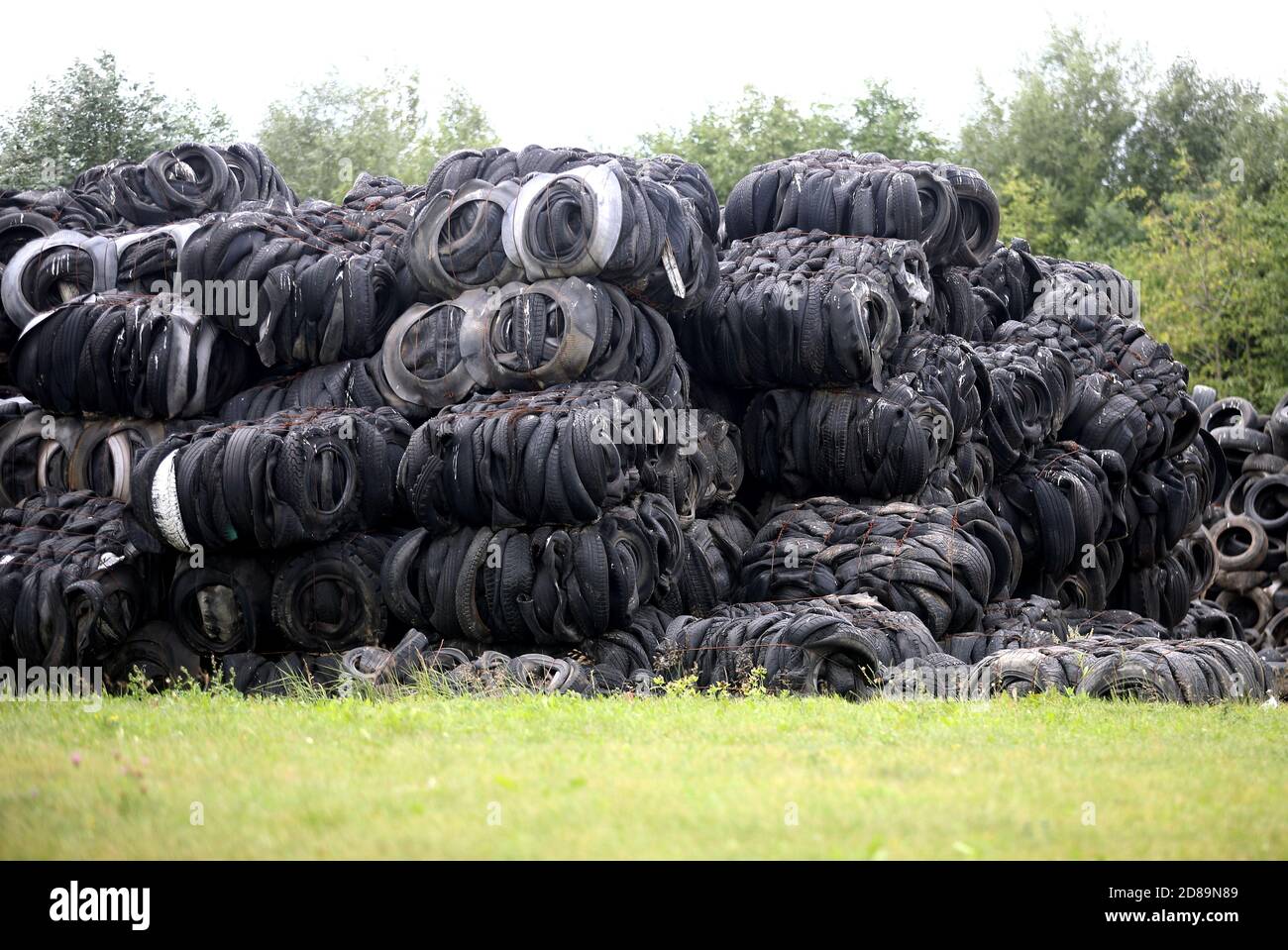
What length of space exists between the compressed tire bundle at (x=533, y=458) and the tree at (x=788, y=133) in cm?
2701

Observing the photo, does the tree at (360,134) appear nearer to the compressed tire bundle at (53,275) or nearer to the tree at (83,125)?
the tree at (83,125)

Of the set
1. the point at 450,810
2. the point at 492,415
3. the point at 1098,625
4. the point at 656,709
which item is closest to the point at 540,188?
the point at 492,415

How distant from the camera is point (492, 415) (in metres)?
11.9

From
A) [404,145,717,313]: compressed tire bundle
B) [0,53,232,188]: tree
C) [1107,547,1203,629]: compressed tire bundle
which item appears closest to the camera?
[404,145,717,313]: compressed tire bundle

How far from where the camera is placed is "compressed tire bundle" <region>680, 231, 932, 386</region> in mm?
13477

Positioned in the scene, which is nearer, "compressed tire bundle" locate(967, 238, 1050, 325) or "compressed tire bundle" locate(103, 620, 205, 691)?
"compressed tire bundle" locate(103, 620, 205, 691)

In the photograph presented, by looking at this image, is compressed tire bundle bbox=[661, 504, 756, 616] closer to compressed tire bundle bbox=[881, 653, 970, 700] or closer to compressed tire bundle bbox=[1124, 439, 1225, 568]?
compressed tire bundle bbox=[881, 653, 970, 700]

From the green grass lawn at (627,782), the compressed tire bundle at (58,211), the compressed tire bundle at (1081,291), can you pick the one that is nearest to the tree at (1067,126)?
the compressed tire bundle at (1081,291)

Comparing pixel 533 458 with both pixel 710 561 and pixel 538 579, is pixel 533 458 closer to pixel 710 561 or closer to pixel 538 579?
pixel 538 579

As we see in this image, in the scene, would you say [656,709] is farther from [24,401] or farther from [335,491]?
[24,401]

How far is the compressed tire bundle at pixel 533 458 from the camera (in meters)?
11.5

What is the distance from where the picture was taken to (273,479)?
40.0 ft

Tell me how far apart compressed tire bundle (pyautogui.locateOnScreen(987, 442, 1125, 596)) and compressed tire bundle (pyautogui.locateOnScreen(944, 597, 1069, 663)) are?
774mm

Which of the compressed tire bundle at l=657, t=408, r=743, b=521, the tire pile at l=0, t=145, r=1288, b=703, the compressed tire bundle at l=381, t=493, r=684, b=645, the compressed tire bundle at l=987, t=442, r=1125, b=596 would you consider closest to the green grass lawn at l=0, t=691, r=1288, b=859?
the tire pile at l=0, t=145, r=1288, b=703
